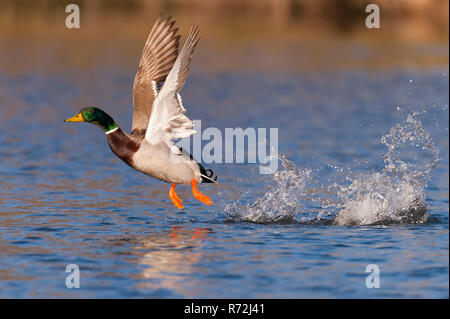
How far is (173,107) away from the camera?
923 centimetres

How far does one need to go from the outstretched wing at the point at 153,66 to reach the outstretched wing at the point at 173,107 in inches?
23.0

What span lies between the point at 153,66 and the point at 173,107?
1435 mm

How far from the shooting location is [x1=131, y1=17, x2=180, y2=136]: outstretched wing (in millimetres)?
10164

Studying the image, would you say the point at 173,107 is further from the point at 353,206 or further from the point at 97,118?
the point at 353,206

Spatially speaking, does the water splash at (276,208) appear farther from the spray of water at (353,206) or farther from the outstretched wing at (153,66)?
the outstretched wing at (153,66)

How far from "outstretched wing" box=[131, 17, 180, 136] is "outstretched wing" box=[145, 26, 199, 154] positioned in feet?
1.92

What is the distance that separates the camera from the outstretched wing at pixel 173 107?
884cm

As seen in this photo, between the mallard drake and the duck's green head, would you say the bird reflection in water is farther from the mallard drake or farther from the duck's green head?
the duck's green head

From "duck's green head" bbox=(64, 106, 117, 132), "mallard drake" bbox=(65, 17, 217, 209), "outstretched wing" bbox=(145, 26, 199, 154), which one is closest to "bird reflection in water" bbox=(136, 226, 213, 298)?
"mallard drake" bbox=(65, 17, 217, 209)

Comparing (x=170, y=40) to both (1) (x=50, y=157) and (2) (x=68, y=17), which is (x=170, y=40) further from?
(2) (x=68, y=17)

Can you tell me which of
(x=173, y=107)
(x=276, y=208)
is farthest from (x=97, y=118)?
(x=276, y=208)

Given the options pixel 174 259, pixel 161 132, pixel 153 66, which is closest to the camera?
pixel 174 259

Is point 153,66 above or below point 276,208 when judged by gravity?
above
